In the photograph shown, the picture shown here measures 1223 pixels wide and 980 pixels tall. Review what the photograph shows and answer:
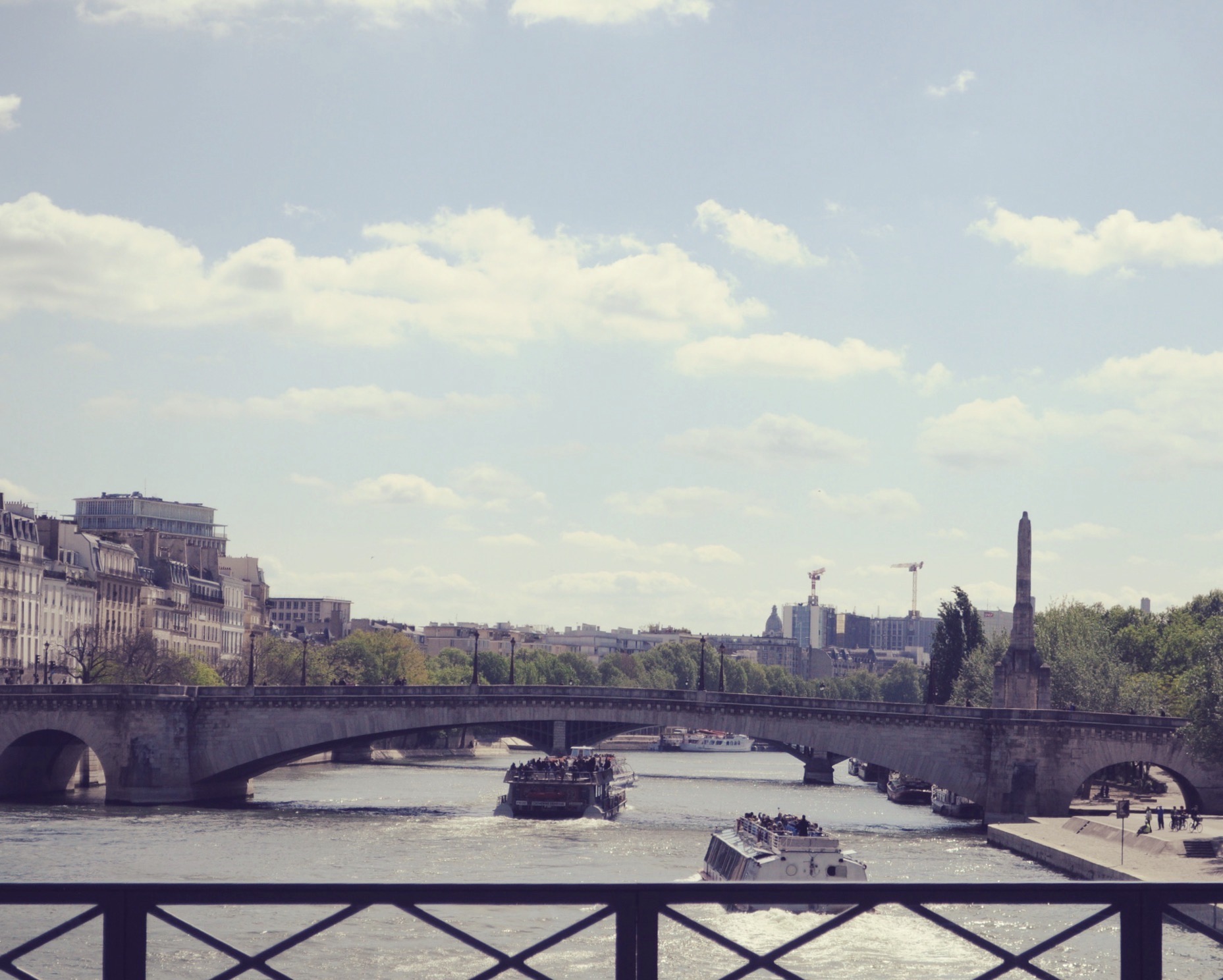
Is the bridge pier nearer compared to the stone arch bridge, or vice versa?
the stone arch bridge

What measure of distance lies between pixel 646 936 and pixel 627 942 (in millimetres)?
86

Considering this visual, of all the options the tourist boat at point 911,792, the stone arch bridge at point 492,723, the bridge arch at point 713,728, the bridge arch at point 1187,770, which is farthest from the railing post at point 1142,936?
the tourist boat at point 911,792

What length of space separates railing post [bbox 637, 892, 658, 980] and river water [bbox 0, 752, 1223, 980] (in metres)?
7.83

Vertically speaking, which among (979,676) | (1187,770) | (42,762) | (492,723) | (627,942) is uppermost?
(627,942)

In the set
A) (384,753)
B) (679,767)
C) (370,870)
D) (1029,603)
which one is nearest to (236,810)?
(370,870)

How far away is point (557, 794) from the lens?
81.2m

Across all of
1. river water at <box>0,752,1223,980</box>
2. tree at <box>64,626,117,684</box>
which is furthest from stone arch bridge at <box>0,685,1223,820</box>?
tree at <box>64,626,117,684</box>

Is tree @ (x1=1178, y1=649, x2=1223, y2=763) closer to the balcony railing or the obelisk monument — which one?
the obelisk monument

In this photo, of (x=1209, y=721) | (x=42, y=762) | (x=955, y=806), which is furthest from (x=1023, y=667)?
(x=42, y=762)

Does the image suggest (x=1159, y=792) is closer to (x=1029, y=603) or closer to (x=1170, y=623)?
(x=1029, y=603)

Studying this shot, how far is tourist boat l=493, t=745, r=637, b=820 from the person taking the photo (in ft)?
265

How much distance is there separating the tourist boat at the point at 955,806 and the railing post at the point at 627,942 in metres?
79.8

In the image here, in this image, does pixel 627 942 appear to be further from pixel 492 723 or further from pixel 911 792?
pixel 911 792

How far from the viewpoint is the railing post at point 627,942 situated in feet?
24.2
